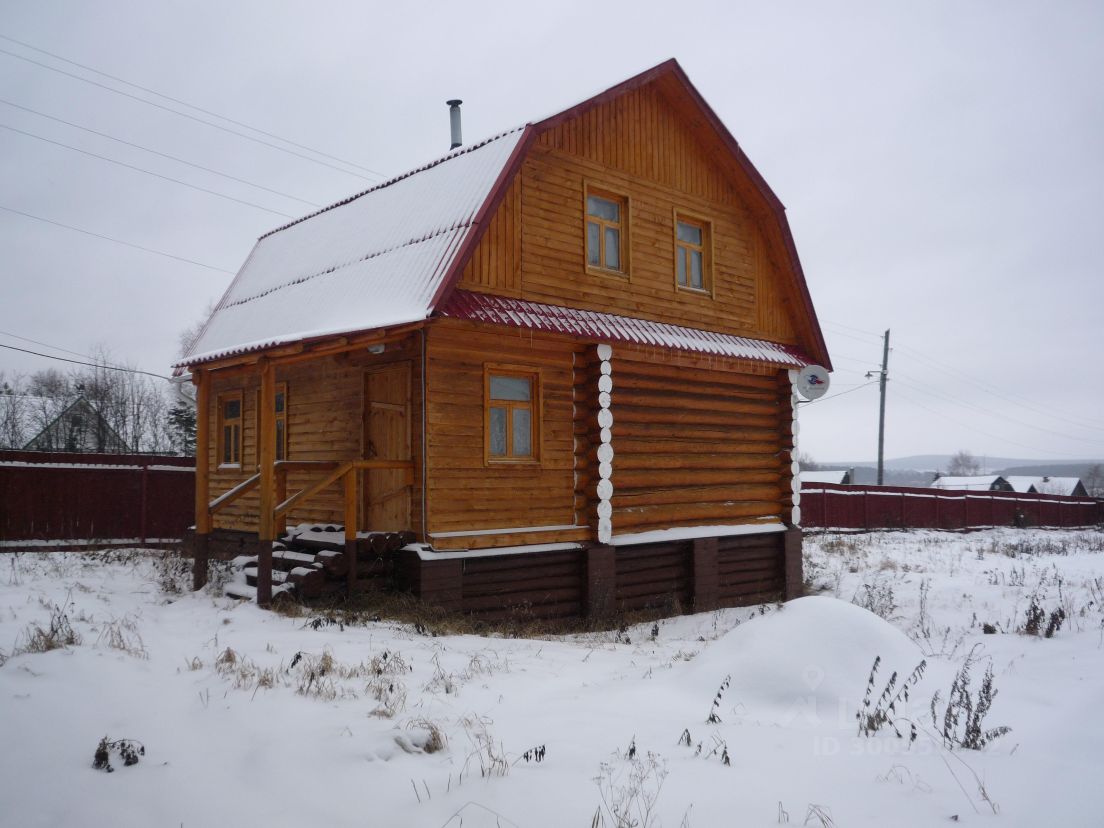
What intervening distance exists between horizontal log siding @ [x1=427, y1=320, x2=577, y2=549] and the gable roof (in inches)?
29.6

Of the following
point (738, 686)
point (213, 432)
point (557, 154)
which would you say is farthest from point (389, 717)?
point (213, 432)

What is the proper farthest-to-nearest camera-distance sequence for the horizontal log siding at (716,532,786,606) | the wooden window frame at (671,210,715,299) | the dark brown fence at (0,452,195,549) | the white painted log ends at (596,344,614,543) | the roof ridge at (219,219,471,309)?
1. the dark brown fence at (0,452,195,549)
2. the horizontal log siding at (716,532,786,606)
3. the wooden window frame at (671,210,715,299)
4. the white painted log ends at (596,344,614,543)
5. the roof ridge at (219,219,471,309)

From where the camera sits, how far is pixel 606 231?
11.9m

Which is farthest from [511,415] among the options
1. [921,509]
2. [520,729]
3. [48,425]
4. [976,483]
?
[976,483]

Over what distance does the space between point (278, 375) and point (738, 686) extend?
9643 mm

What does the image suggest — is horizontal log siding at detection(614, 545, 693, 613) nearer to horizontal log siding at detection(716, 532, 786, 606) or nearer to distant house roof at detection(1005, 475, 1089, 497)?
horizontal log siding at detection(716, 532, 786, 606)

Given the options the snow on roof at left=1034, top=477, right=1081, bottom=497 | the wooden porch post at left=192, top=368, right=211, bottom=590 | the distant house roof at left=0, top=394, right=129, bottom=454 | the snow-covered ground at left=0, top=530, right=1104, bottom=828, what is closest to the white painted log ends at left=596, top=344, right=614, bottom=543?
the snow-covered ground at left=0, top=530, right=1104, bottom=828

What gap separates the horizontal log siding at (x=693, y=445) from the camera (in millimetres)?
11805

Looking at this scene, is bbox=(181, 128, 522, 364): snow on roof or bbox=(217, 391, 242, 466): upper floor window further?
bbox=(217, 391, 242, 466): upper floor window

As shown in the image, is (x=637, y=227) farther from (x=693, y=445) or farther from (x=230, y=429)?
(x=230, y=429)

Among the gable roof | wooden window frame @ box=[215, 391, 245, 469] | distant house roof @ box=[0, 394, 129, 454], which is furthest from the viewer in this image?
distant house roof @ box=[0, 394, 129, 454]

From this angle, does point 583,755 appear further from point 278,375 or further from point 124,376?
point 124,376

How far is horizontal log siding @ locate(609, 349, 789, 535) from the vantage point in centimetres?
1180

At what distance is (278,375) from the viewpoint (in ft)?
42.2
